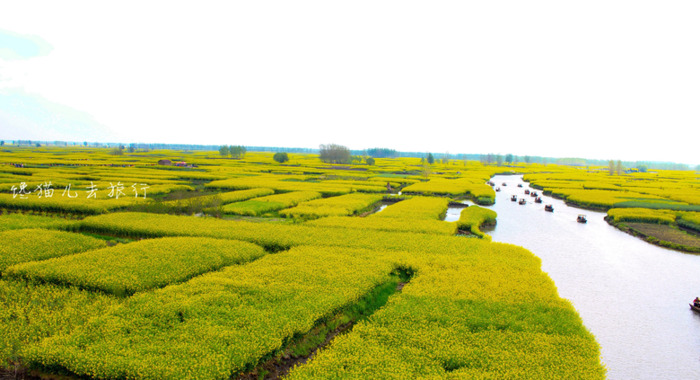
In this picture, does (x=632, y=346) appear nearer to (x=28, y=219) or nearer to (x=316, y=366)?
(x=316, y=366)

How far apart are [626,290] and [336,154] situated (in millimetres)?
111460

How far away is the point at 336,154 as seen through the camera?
5059 inches

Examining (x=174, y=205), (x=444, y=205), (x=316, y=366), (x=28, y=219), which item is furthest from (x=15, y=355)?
(x=444, y=205)

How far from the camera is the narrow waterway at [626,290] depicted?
13.6m

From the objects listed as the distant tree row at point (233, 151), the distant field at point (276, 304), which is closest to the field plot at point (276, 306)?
the distant field at point (276, 304)

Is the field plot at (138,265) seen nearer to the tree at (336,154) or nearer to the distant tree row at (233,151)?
the tree at (336,154)

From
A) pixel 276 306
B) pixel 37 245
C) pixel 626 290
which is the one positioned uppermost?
pixel 37 245

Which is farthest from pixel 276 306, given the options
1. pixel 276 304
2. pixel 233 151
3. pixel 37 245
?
pixel 233 151

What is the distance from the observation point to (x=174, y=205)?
33281 millimetres

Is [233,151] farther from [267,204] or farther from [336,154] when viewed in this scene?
[267,204]

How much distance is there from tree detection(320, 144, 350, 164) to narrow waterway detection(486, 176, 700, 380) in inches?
3704

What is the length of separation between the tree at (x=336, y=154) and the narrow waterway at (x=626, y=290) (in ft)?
309

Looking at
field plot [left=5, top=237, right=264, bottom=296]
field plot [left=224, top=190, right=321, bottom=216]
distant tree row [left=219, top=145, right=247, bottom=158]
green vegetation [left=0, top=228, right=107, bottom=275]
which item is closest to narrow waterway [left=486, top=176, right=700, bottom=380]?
field plot [left=5, top=237, right=264, bottom=296]

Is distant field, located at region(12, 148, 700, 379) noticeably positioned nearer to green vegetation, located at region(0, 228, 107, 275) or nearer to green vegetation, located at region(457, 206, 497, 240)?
green vegetation, located at region(0, 228, 107, 275)
